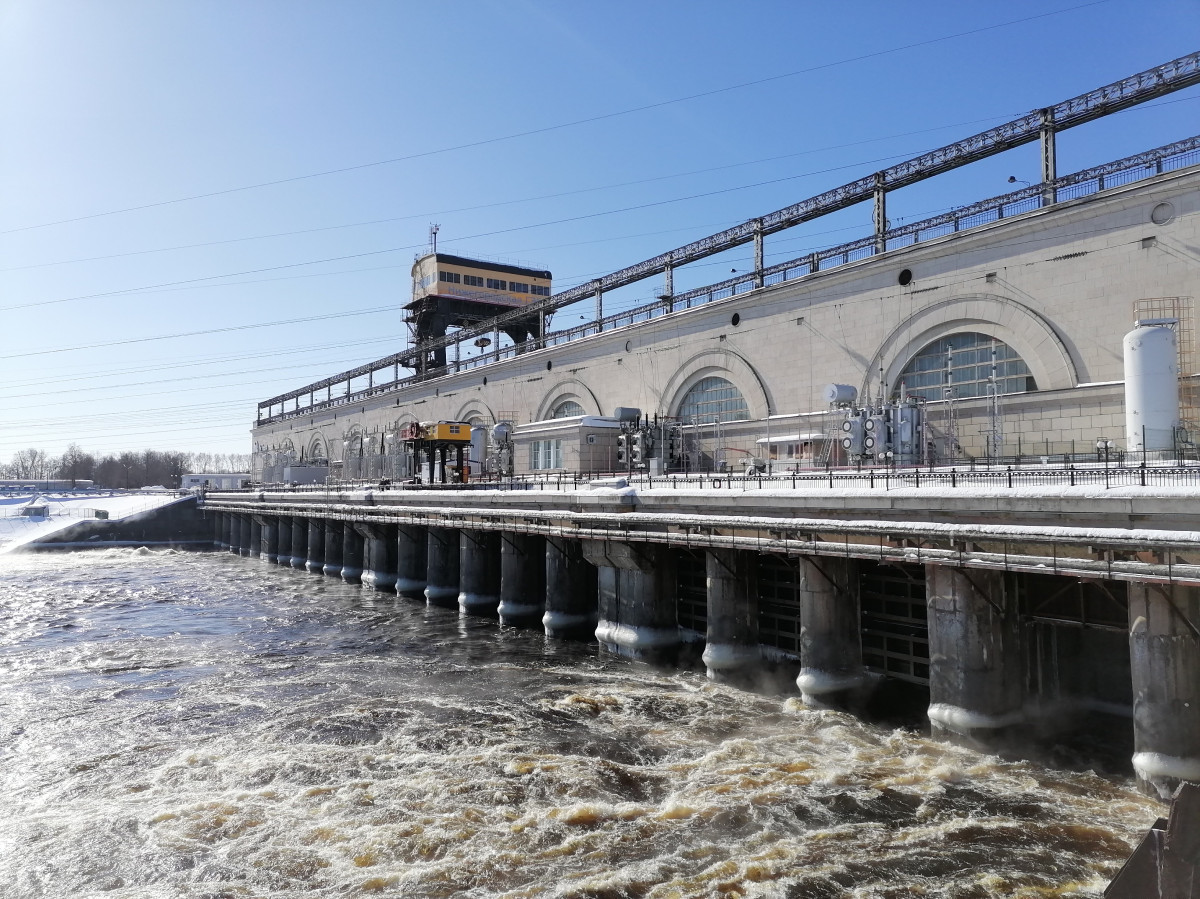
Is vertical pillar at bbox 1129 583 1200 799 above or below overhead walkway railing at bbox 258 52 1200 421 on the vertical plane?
below

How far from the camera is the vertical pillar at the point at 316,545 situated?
54606 millimetres

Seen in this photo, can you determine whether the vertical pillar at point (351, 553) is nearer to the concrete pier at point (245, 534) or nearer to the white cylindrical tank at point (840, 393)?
the concrete pier at point (245, 534)

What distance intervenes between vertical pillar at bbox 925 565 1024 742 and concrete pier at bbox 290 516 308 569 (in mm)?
50694

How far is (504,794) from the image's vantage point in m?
14.7

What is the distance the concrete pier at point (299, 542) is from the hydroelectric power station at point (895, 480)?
39cm

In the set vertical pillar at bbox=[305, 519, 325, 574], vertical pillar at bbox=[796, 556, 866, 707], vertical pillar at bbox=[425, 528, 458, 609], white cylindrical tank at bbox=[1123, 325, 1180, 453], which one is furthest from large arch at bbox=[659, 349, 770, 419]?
vertical pillar at bbox=[305, 519, 325, 574]

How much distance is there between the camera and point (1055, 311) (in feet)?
93.6

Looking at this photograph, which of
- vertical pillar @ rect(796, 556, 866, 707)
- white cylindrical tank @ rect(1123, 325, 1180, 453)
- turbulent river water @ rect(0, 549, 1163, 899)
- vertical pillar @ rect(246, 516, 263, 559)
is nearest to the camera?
turbulent river water @ rect(0, 549, 1163, 899)

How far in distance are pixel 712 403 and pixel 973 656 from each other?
29.9 m

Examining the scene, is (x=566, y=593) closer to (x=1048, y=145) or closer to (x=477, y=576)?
(x=477, y=576)

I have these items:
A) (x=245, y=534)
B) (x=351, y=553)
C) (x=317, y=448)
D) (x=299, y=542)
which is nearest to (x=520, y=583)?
(x=351, y=553)

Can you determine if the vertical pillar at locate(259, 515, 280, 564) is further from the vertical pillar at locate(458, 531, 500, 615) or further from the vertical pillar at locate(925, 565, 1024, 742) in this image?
the vertical pillar at locate(925, 565, 1024, 742)

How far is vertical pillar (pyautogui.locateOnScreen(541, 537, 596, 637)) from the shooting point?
29.1 meters

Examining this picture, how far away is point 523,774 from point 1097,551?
37.5ft
